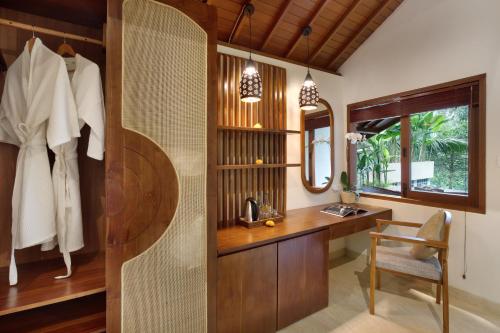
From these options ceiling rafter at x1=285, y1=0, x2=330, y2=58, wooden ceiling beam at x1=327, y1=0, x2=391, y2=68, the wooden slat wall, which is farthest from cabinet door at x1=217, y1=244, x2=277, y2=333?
wooden ceiling beam at x1=327, y1=0, x2=391, y2=68

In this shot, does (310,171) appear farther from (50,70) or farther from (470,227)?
(50,70)

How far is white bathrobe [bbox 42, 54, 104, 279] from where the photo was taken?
130cm

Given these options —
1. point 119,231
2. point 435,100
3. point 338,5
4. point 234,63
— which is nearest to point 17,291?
point 119,231

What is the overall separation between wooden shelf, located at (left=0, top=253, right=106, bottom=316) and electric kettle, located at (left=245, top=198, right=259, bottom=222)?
3.88ft

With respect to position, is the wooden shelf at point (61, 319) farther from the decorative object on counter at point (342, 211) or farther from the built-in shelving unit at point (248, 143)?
the decorative object on counter at point (342, 211)

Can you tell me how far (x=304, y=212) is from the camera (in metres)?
2.76

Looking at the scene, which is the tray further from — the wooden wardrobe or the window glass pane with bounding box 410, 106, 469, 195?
the window glass pane with bounding box 410, 106, 469, 195

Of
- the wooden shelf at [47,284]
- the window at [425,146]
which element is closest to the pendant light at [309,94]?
the window at [425,146]

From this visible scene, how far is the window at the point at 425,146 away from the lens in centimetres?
233

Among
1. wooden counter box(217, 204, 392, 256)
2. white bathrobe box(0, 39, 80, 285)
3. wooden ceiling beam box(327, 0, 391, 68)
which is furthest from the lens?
wooden ceiling beam box(327, 0, 391, 68)

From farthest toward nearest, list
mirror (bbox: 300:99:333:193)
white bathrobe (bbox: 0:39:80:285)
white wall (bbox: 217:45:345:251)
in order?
mirror (bbox: 300:99:333:193)
white wall (bbox: 217:45:345:251)
white bathrobe (bbox: 0:39:80:285)

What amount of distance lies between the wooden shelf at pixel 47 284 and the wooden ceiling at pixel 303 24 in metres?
2.23

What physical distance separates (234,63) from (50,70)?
5.05 ft

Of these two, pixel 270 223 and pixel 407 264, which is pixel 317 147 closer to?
pixel 270 223
